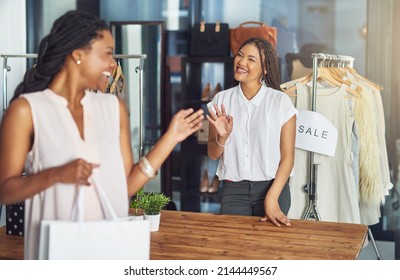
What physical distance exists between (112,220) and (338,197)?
2.03 m

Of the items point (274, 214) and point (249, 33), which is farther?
point (249, 33)

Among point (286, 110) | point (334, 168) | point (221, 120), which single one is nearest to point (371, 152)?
point (334, 168)

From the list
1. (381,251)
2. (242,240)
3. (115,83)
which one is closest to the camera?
(242,240)

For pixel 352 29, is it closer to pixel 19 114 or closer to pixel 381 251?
pixel 381 251

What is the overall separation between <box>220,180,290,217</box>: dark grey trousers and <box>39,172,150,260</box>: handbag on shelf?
39.3 inches

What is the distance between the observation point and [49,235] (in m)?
1.35

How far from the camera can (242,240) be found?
197 centimetres

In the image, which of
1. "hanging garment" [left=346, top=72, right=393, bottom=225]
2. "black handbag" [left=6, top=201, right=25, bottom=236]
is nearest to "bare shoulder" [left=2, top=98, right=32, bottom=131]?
"black handbag" [left=6, top=201, right=25, bottom=236]

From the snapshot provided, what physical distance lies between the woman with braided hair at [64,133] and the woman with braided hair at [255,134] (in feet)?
3.01

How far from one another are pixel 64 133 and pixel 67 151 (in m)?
0.04

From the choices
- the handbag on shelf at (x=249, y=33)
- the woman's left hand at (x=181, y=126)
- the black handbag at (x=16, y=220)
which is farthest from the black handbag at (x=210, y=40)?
the woman's left hand at (x=181, y=126)

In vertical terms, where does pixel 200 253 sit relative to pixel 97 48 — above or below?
below
